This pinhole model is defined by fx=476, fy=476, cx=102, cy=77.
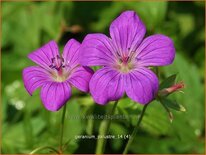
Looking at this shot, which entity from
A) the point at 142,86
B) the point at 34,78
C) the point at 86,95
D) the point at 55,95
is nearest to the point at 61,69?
the point at 34,78

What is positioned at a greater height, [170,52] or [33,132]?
[170,52]

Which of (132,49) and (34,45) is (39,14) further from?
(132,49)

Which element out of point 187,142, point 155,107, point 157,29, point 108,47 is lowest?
point 187,142

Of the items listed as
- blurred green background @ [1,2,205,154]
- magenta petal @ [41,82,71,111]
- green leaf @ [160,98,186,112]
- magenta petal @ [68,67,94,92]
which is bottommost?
blurred green background @ [1,2,205,154]

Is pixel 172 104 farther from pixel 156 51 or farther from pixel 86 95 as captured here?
pixel 86 95

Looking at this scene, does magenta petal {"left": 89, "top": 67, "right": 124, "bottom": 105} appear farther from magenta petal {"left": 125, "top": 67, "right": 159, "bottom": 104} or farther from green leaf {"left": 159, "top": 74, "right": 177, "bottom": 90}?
green leaf {"left": 159, "top": 74, "right": 177, "bottom": 90}

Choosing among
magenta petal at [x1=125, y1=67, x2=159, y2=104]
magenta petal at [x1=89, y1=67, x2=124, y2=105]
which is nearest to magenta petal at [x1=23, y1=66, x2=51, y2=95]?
magenta petal at [x1=89, y1=67, x2=124, y2=105]

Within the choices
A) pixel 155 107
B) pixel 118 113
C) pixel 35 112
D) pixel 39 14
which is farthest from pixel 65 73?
pixel 39 14
